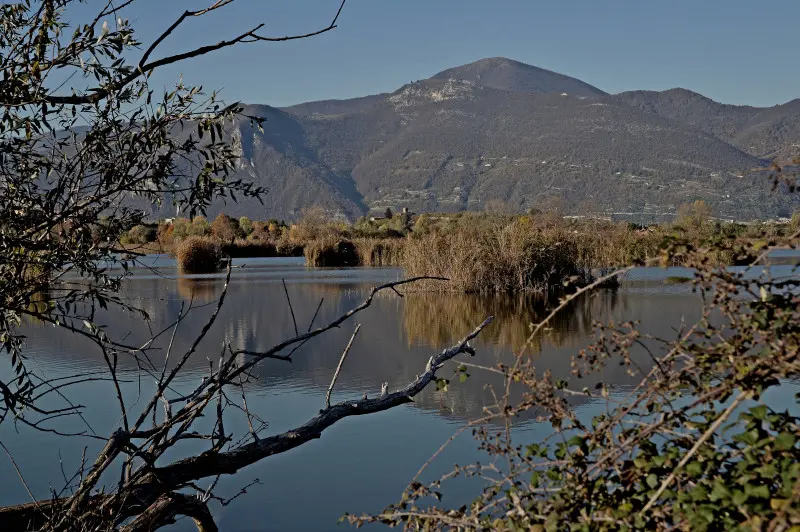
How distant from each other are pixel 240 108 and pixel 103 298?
993 millimetres

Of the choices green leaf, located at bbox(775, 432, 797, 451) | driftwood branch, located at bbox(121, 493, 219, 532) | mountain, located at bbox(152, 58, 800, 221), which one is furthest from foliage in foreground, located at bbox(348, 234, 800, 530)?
mountain, located at bbox(152, 58, 800, 221)

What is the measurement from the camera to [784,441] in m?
1.39

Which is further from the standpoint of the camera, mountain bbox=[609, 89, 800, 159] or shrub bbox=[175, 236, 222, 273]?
mountain bbox=[609, 89, 800, 159]

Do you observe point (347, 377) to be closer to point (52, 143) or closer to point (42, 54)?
point (52, 143)

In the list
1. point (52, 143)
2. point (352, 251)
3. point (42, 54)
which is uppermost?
point (42, 54)

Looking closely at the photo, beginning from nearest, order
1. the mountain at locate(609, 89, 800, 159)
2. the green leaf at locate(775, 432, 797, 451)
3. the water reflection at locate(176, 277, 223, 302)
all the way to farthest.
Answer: the green leaf at locate(775, 432, 797, 451)
the water reflection at locate(176, 277, 223, 302)
the mountain at locate(609, 89, 800, 159)

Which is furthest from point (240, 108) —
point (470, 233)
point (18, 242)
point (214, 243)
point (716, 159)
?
point (716, 159)

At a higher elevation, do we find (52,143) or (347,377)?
(52,143)

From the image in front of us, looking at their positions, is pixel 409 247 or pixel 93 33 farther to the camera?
pixel 409 247

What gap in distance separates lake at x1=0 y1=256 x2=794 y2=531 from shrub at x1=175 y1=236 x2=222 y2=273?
9.55 meters

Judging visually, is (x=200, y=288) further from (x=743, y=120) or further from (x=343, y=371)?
(x=743, y=120)

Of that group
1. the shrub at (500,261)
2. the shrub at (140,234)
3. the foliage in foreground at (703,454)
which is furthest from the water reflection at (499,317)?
the foliage in foreground at (703,454)

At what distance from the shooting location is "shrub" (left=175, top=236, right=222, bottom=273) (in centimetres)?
2684

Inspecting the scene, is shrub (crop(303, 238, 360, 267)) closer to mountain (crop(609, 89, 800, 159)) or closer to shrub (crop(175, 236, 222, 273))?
shrub (crop(175, 236, 222, 273))
